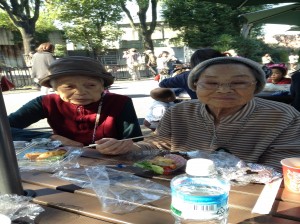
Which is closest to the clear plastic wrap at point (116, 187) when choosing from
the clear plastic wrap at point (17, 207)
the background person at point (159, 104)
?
the clear plastic wrap at point (17, 207)

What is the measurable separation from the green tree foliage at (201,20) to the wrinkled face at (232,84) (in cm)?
2154

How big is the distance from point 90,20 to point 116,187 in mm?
25640

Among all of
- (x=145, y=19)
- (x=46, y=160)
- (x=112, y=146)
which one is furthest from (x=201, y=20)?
(x=46, y=160)

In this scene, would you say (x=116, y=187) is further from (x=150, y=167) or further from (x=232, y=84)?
(x=232, y=84)

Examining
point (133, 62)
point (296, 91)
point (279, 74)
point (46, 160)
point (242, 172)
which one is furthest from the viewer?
point (133, 62)

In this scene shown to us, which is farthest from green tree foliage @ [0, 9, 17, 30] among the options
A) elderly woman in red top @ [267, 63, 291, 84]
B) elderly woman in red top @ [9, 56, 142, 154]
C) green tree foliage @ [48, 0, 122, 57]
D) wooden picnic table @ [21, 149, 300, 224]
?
wooden picnic table @ [21, 149, 300, 224]

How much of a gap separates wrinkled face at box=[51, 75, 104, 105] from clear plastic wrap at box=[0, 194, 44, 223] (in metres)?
1.23

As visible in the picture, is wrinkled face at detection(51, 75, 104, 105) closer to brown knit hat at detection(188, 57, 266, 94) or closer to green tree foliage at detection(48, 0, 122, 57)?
brown knit hat at detection(188, 57, 266, 94)

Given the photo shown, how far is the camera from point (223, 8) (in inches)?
926

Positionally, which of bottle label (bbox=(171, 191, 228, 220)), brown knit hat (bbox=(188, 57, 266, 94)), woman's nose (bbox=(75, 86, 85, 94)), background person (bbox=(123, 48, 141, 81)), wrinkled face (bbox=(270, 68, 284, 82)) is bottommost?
background person (bbox=(123, 48, 141, 81))

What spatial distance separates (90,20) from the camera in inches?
1005

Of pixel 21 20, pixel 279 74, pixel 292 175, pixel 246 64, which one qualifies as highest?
pixel 21 20

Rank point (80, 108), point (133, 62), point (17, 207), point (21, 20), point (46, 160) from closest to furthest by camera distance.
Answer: point (17, 207) < point (46, 160) < point (80, 108) < point (21, 20) < point (133, 62)

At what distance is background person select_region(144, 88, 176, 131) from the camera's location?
13.2 ft
